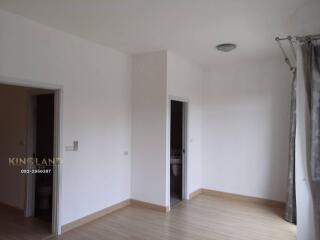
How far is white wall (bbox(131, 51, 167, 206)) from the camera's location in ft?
13.5

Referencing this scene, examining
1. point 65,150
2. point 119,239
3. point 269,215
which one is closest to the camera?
point 119,239

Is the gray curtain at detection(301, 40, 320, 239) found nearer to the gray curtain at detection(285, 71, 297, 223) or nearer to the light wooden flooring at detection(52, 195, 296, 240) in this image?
the light wooden flooring at detection(52, 195, 296, 240)

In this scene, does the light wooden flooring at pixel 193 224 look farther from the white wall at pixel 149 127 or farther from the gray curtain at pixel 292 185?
the white wall at pixel 149 127

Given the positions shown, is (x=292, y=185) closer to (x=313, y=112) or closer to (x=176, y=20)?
(x=313, y=112)

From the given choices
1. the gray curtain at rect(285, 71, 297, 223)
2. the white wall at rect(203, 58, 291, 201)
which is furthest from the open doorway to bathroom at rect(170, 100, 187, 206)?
the gray curtain at rect(285, 71, 297, 223)

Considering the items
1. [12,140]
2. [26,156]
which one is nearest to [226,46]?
[26,156]

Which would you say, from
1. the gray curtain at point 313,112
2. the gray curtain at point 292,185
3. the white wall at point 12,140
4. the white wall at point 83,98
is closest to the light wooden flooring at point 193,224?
the gray curtain at point 292,185

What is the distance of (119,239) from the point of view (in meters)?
3.14

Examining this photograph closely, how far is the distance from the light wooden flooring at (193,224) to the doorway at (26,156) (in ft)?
3.00

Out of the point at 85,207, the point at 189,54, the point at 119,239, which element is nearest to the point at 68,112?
the point at 85,207

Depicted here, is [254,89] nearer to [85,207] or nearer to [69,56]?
[69,56]

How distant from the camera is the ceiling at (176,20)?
8.12ft

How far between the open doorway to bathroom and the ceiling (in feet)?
5.37

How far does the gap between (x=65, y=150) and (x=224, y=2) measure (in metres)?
2.70
